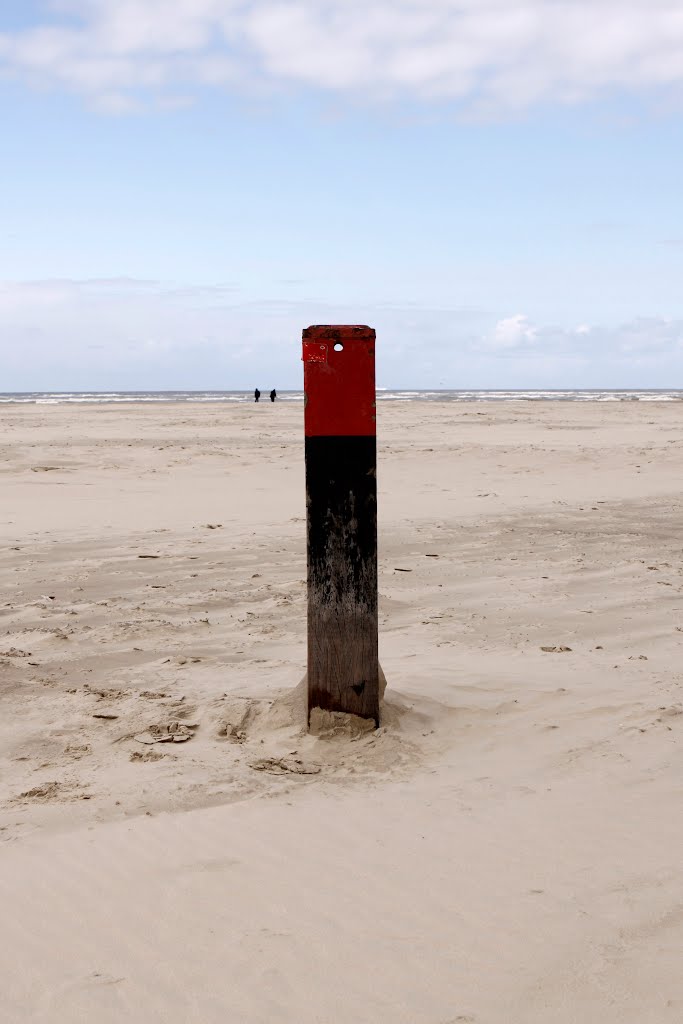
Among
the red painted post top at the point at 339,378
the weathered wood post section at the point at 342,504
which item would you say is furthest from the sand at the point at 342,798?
the red painted post top at the point at 339,378

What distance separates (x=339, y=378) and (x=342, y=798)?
1539 millimetres

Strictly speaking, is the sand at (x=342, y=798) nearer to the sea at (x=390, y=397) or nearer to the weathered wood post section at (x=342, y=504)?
the weathered wood post section at (x=342, y=504)

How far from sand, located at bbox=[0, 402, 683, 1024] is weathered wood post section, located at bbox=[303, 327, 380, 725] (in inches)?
13.3

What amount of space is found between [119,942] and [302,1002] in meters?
0.54

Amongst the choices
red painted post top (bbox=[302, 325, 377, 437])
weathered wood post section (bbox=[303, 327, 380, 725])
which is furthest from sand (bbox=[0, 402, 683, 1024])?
red painted post top (bbox=[302, 325, 377, 437])

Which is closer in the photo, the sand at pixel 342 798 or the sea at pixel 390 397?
the sand at pixel 342 798

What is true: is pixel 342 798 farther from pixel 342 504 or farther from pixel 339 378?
pixel 339 378

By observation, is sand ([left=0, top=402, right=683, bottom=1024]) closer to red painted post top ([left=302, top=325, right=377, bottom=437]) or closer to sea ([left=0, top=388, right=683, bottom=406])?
red painted post top ([left=302, top=325, right=377, bottom=437])

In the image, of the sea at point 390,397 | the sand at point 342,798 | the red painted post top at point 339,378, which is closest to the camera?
the sand at point 342,798

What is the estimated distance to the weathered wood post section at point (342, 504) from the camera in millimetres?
3512

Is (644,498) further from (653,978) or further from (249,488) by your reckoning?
(653,978)

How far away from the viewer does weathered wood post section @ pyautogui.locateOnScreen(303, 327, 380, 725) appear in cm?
351

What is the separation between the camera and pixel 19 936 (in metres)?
2.41

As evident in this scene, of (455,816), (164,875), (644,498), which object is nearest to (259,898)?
(164,875)
